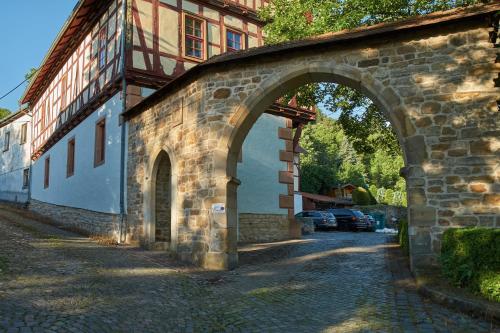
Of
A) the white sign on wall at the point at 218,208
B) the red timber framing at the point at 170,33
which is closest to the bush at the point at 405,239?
the white sign on wall at the point at 218,208

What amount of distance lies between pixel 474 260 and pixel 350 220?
58.7 feet

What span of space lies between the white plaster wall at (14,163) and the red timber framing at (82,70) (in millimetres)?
3375

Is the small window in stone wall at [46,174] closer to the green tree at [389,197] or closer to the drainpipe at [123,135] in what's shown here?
the drainpipe at [123,135]

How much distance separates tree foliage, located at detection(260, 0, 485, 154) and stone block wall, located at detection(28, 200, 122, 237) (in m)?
6.76

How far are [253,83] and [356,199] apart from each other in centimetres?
3068

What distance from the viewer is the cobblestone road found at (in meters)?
4.66

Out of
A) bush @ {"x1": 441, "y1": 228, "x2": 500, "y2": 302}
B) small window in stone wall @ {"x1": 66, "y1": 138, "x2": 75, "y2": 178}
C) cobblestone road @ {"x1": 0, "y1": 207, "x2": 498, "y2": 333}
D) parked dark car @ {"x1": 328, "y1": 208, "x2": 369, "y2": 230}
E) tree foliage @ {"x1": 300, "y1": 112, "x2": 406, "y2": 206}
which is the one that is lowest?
cobblestone road @ {"x1": 0, "y1": 207, "x2": 498, "y2": 333}

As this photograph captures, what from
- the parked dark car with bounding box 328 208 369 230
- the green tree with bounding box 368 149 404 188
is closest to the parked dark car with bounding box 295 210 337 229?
the parked dark car with bounding box 328 208 369 230

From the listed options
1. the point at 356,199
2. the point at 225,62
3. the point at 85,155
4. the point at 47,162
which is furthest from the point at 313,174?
the point at 225,62

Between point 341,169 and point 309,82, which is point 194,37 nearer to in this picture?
point 309,82

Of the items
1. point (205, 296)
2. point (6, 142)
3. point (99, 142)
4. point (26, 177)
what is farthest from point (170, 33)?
point (6, 142)

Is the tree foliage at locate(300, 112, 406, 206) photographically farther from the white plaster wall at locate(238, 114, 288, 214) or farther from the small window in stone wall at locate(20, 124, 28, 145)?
the small window in stone wall at locate(20, 124, 28, 145)

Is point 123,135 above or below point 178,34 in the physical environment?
below

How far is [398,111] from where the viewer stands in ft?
23.8
